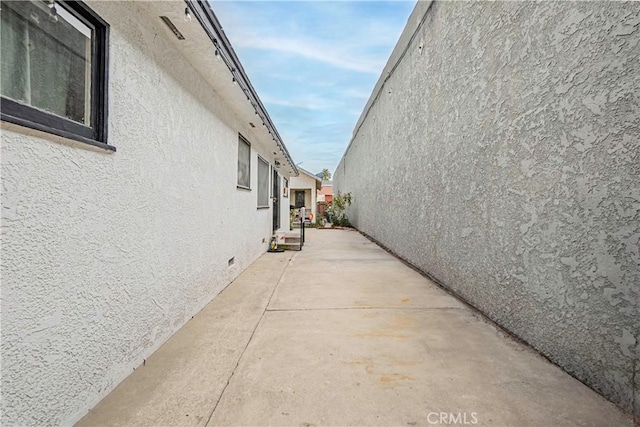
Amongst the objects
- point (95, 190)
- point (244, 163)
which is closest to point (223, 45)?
point (95, 190)

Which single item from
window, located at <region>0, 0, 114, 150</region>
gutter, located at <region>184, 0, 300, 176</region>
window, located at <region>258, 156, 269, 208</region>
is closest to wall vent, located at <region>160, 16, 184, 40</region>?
gutter, located at <region>184, 0, 300, 176</region>

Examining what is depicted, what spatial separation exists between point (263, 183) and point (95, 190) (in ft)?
20.0

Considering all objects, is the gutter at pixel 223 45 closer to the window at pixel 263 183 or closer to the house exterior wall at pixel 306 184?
the window at pixel 263 183

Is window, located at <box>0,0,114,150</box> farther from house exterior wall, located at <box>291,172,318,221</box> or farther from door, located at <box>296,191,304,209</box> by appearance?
door, located at <box>296,191,304,209</box>

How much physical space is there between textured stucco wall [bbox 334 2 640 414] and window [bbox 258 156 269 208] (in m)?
4.33

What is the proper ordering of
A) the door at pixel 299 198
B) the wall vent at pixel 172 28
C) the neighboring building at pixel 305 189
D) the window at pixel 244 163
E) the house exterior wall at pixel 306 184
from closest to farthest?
1. the wall vent at pixel 172 28
2. the window at pixel 244 163
3. the neighboring building at pixel 305 189
4. the house exterior wall at pixel 306 184
5. the door at pixel 299 198

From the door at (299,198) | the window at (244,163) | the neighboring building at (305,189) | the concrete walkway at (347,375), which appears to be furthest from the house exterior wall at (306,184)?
the concrete walkway at (347,375)

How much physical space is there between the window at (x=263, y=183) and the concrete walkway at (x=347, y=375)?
4051 millimetres

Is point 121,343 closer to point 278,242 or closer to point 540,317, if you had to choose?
point 540,317

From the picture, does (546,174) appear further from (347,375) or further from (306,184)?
(306,184)

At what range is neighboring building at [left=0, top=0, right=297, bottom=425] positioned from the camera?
52.9 inches

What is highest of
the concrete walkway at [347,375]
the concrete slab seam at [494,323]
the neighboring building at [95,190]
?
the neighboring building at [95,190]

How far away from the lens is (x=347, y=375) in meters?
2.14

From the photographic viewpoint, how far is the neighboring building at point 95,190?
1343mm
